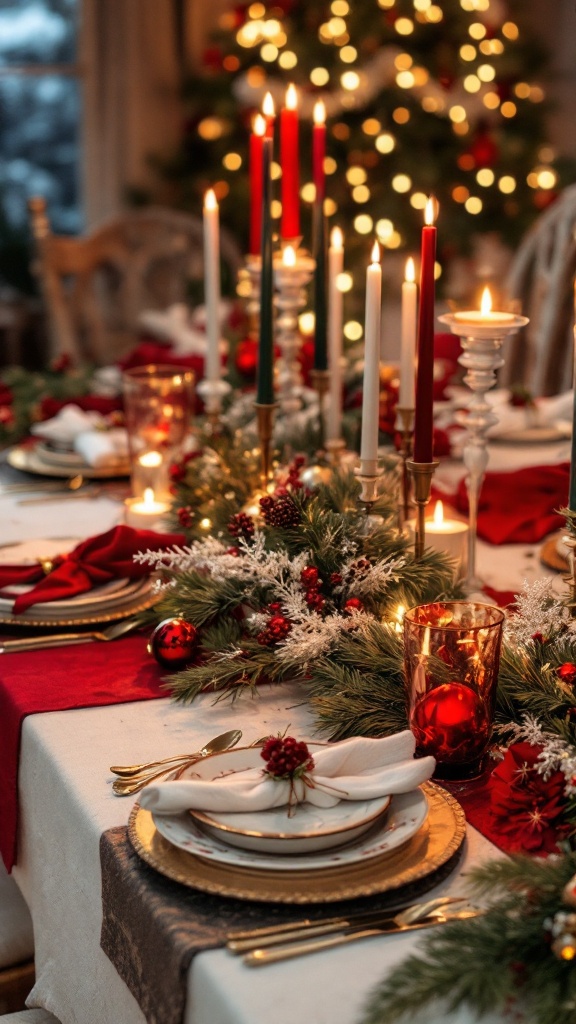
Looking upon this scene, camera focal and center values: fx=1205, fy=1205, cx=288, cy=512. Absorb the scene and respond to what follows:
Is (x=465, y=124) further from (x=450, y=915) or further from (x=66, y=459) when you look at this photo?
(x=450, y=915)

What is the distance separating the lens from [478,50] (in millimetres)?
3918

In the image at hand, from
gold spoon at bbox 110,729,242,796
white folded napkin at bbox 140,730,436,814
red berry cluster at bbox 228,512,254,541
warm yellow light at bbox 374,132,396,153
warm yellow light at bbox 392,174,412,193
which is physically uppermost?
warm yellow light at bbox 374,132,396,153

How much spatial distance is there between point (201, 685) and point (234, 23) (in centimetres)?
341

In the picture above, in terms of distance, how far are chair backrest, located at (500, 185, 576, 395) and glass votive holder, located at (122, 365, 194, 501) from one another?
39.2 inches

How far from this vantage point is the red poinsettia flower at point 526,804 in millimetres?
767

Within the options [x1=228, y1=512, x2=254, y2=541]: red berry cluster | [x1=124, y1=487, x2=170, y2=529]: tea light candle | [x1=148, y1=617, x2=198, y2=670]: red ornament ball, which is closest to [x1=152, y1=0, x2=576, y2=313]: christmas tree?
[x1=124, y1=487, x2=170, y2=529]: tea light candle

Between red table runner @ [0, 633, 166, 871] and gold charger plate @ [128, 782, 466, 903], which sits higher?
gold charger plate @ [128, 782, 466, 903]

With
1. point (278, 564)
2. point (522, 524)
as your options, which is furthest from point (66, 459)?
point (278, 564)

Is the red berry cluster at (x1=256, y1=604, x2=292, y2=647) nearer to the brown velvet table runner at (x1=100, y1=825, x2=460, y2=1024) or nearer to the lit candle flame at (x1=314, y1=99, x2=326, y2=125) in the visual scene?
the brown velvet table runner at (x1=100, y1=825, x2=460, y2=1024)

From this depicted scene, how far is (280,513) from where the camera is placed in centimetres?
111

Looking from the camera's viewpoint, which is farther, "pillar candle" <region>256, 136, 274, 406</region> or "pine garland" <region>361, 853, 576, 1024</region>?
"pillar candle" <region>256, 136, 274, 406</region>

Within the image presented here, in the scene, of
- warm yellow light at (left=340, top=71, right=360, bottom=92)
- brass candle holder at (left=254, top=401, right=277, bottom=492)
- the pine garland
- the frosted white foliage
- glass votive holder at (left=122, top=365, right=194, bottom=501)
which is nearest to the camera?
the pine garland

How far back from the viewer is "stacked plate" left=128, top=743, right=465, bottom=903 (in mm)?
710

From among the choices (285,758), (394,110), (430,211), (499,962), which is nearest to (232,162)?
(394,110)
